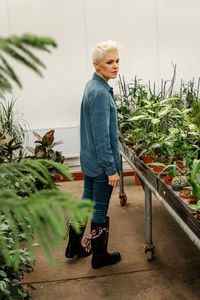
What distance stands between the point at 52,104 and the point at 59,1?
1342 millimetres

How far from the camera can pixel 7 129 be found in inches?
155

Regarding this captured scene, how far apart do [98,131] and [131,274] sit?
1.08m

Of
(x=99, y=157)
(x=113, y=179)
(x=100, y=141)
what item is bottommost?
(x=113, y=179)

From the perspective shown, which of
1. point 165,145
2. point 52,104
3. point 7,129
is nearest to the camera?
point 165,145

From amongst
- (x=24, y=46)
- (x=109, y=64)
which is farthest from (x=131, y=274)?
(x=24, y=46)

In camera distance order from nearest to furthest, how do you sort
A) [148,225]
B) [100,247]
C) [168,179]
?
[168,179], [100,247], [148,225]

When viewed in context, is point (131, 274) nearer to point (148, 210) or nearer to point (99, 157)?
point (148, 210)

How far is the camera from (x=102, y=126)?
2.07m

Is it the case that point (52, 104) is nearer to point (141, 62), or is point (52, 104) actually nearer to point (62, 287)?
point (141, 62)

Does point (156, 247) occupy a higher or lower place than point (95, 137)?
lower

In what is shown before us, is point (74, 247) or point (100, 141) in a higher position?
point (100, 141)

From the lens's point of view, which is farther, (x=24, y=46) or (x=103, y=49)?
(x=103, y=49)

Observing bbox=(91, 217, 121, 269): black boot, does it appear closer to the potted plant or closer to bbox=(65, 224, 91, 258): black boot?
bbox=(65, 224, 91, 258): black boot

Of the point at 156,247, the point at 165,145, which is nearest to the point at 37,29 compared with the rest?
the point at 165,145
